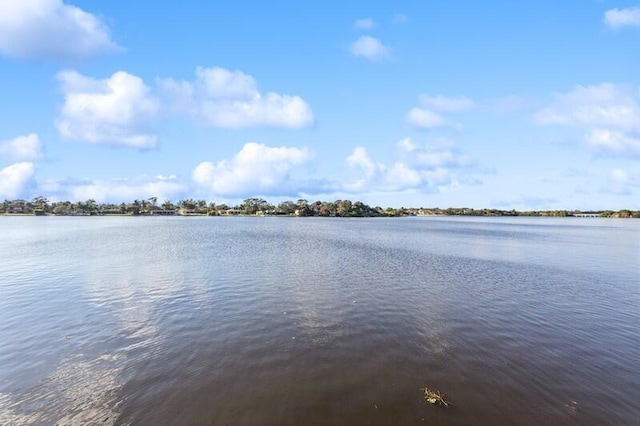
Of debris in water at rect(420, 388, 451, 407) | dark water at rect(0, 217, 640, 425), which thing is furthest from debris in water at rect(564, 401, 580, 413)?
debris in water at rect(420, 388, 451, 407)

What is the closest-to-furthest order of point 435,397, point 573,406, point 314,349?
point 573,406
point 435,397
point 314,349

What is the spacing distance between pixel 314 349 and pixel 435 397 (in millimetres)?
6321

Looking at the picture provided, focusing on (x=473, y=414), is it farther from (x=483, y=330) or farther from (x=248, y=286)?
(x=248, y=286)

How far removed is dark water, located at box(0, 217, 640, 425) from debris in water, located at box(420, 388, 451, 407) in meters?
0.33

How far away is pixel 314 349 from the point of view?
1623 cm

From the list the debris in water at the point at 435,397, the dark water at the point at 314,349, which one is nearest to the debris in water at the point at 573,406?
the dark water at the point at 314,349

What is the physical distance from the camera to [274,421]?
35.4 ft

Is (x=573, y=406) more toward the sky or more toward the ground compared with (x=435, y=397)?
more toward the ground

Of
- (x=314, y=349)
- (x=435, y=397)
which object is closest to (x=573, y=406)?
(x=435, y=397)

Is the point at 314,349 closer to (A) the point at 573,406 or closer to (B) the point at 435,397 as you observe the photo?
(B) the point at 435,397

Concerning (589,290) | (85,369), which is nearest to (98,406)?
(85,369)

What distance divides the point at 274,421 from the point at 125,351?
9792 mm

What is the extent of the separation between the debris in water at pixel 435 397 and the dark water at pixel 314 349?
331 mm

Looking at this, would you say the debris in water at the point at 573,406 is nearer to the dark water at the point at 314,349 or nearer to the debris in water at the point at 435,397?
the dark water at the point at 314,349
